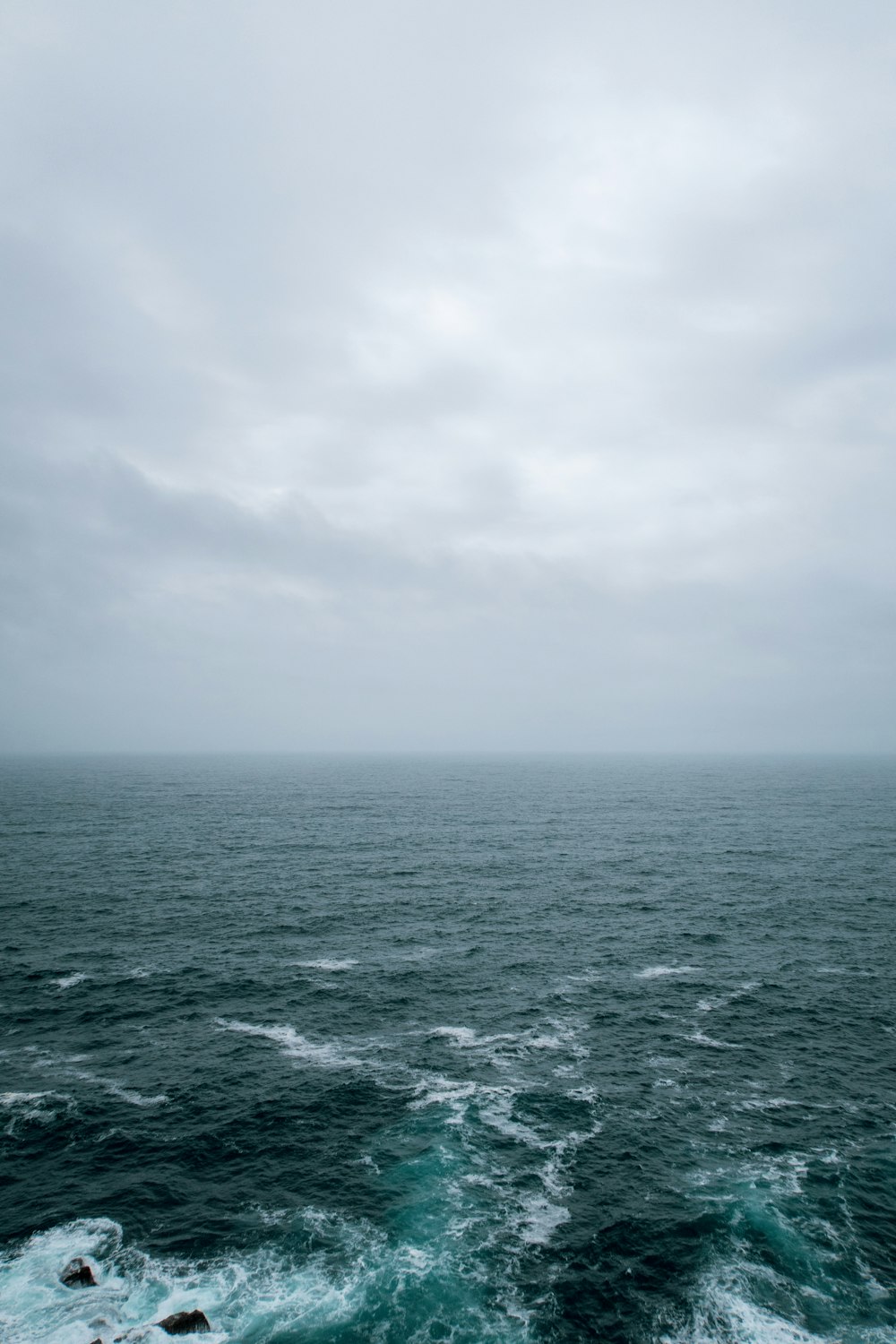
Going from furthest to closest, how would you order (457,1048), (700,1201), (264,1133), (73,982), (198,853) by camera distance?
(198,853), (73,982), (457,1048), (264,1133), (700,1201)

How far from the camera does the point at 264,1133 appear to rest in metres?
51.5

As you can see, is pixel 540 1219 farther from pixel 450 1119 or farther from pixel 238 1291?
pixel 238 1291

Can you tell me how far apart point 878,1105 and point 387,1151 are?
39.0 meters

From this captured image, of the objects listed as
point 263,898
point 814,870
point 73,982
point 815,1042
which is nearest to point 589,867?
point 814,870

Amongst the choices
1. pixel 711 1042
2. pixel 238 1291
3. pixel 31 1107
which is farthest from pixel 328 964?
pixel 238 1291

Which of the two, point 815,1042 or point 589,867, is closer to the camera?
point 815,1042

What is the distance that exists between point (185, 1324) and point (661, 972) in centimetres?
6041

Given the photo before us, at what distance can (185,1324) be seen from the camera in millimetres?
35500

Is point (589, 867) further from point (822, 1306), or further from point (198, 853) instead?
point (822, 1306)

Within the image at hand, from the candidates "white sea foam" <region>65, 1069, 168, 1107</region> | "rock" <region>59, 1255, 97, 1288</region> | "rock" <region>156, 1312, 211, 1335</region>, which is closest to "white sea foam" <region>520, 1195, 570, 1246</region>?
"rock" <region>156, 1312, 211, 1335</region>

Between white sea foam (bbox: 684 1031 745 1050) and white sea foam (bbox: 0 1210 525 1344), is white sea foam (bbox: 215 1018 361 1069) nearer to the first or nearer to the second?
white sea foam (bbox: 0 1210 525 1344)

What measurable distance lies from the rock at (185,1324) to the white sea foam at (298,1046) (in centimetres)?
2477

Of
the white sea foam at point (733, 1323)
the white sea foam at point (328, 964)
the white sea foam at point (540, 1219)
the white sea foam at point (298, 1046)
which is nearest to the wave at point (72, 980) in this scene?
the white sea foam at point (298, 1046)

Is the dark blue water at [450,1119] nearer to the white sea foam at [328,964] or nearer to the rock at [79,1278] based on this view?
the white sea foam at [328,964]
